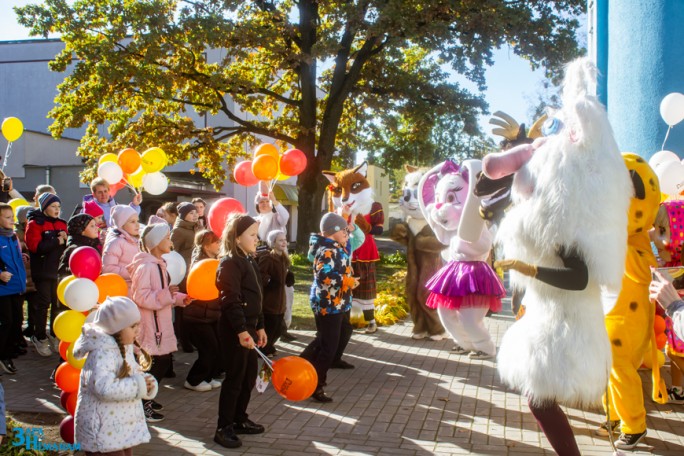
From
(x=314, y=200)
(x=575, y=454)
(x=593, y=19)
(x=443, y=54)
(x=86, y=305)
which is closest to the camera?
(x=575, y=454)

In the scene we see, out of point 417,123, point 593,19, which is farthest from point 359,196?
point 417,123

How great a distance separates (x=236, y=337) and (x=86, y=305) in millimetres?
1133

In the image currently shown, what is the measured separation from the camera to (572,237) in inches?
146

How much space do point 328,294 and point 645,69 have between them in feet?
13.5

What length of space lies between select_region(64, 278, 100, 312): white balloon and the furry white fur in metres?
3.04

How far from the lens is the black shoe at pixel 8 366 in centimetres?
700

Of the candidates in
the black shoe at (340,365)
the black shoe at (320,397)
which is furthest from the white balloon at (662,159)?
the black shoe at (340,365)

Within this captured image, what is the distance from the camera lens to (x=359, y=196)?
926cm

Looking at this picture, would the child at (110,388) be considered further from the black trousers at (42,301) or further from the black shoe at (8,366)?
the black trousers at (42,301)

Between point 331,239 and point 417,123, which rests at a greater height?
point 417,123

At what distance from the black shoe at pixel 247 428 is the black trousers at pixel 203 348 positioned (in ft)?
4.25

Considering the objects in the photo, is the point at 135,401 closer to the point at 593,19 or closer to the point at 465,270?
the point at 465,270

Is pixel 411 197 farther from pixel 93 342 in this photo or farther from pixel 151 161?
pixel 93 342

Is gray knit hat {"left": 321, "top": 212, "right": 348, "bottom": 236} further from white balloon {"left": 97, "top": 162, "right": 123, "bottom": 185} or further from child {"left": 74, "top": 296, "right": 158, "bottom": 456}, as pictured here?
white balloon {"left": 97, "top": 162, "right": 123, "bottom": 185}
